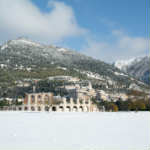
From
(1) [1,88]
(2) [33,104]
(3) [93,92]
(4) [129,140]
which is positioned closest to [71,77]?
(3) [93,92]

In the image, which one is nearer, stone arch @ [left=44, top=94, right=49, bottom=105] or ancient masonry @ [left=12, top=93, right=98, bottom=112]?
ancient masonry @ [left=12, top=93, right=98, bottom=112]

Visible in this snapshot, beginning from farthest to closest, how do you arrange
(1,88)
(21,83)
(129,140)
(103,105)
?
(21,83) < (1,88) < (103,105) < (129,140)

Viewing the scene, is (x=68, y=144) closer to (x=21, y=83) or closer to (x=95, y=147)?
(x=95, y=147)

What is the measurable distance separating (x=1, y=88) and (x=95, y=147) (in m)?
145

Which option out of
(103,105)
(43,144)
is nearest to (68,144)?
(43,144)

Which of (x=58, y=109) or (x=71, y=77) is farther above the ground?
(x=71, y=77)

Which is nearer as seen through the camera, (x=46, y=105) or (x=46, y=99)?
(x=46, y=105)

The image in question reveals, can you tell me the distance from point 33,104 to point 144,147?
105 metres

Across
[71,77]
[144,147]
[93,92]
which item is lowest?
[144,147]

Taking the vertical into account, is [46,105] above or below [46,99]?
below

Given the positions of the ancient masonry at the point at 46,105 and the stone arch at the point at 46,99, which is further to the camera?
the stone arch at the point at 46,99

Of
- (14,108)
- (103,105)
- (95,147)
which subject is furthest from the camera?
(103,105)

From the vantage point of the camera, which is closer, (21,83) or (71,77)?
(21,83)

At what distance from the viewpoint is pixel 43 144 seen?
13.8 m
